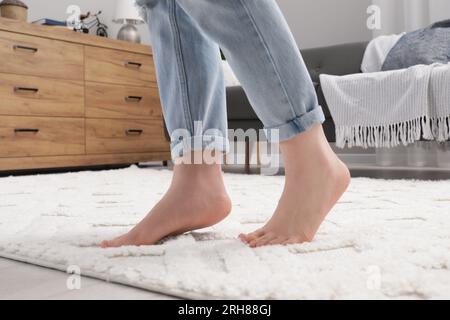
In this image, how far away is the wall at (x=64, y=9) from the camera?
3.06m

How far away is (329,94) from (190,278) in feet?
5.05

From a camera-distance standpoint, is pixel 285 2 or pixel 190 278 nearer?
pixel 190 278

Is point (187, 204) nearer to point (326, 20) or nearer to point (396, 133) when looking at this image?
point (396, 133)

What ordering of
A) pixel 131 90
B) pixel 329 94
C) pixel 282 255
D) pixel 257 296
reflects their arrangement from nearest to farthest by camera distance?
pixel 257 296 < pixel 282 255 < pixel 329 94 < pixel 131 90

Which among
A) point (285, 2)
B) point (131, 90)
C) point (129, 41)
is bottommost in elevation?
point (131, 90)

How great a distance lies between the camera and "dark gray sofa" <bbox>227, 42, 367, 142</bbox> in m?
2.16

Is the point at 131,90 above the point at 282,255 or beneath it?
above

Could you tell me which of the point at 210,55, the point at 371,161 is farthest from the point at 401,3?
the point at 210,55

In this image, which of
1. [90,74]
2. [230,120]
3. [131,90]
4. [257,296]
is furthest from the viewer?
[131,90]

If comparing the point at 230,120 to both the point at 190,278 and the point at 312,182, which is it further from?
the point at 190,278

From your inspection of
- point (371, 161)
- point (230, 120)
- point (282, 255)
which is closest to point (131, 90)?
point (230, 120)

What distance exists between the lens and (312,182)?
2.13 feet

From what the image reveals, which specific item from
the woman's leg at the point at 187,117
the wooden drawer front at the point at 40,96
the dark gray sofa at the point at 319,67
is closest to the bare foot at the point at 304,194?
the woman's leg at the point at 187,117

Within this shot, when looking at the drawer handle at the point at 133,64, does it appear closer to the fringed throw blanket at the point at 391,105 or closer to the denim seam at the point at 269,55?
the fringed throw blanket at the point at 391,105
